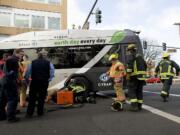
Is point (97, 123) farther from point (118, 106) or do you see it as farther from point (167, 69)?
point (167, 69)

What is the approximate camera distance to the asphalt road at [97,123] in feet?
34.7

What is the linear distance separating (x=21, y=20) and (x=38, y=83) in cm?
4105

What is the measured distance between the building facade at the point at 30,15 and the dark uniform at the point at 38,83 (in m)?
39.8

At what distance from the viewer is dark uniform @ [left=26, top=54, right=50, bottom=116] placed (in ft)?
44.7

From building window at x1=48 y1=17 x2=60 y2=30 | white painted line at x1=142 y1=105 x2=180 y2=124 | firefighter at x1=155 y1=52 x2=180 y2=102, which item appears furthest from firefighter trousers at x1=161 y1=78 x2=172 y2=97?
building window at x1=48 y1=17 x2=60 y2=30

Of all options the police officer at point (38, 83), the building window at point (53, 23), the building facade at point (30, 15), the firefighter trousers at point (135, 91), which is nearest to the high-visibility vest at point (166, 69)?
the firefighter trousers at point (135, 91)

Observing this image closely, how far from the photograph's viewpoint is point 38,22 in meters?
55.0

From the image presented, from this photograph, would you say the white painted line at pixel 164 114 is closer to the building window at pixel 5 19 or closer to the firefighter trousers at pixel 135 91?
the firefighter trousers at pixel 135 91

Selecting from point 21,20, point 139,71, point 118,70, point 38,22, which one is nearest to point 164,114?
point 139,71

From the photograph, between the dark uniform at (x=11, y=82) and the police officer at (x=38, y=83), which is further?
the police officer at (x=38, y=83)

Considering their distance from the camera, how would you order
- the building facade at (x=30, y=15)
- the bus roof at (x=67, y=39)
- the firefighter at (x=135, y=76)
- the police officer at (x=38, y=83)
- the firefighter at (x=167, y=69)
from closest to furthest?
1. the police officer at (x=38, y=83)
2. the firefighter at (x=135, y=76)
3. the firefighter at (x=167, y=69)
4. the bus roof at (x=67, y=39)
5. the building facade at (x=30, y=15)

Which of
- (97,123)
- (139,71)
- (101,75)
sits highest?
(139,71)

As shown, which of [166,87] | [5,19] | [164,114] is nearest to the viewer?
[164,114]

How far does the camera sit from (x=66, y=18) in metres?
57.3
